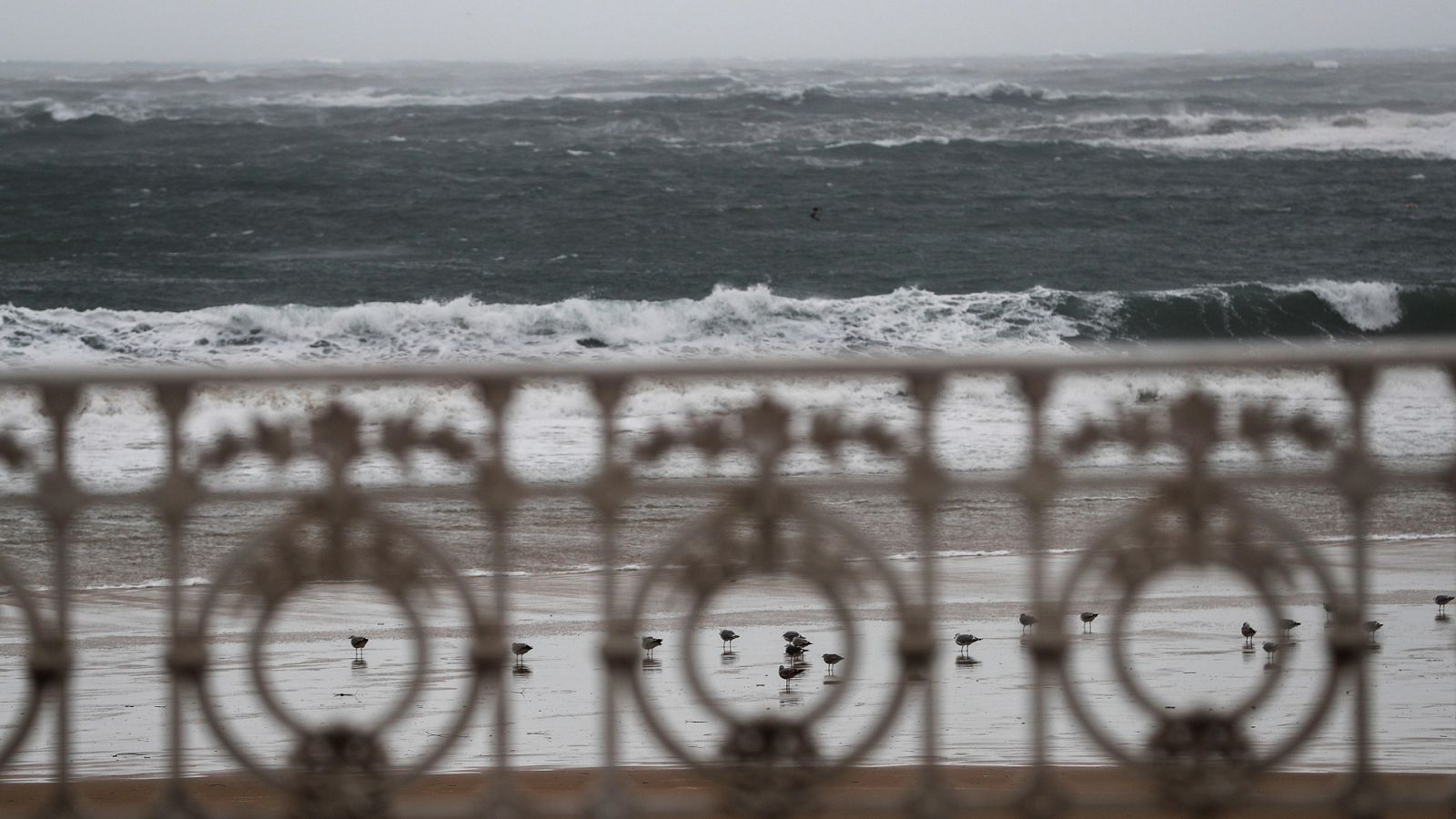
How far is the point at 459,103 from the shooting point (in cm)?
4138

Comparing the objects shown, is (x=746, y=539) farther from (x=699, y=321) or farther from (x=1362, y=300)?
(x=1362, y=300)

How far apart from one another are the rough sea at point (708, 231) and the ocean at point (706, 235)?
3.6 inches

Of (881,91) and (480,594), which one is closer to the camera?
(480,594)

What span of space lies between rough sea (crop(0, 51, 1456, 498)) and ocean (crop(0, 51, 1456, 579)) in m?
0.09

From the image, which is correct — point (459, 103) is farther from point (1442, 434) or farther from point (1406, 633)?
point (1406, 633)

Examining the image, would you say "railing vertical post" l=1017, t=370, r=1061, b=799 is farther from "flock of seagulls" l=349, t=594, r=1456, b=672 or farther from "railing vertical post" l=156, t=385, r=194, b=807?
"flock of seagulls" l=349, t=594, r=1456, b=672

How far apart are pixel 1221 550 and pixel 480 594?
528 cm

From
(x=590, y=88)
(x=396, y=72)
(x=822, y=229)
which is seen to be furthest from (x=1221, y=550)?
(x=396, y=72)

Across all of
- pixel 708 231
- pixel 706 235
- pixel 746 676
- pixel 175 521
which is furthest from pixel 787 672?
pixel 708 231

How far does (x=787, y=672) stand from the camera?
5484 millimetres

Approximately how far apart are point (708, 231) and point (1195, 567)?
84.1 feet

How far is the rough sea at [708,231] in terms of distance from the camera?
19438 millimetres

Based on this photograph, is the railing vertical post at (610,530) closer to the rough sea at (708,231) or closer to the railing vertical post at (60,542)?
the railing vertical post at (60,542)

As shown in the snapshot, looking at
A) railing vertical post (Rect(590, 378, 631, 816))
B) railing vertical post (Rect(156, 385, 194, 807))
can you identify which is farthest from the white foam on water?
railing vertical post (Rect(156, 385, 194, 807))
